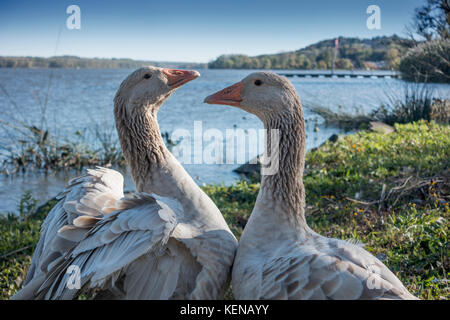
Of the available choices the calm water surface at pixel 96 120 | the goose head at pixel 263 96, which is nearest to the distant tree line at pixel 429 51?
the calm water surface at pixel 96 120

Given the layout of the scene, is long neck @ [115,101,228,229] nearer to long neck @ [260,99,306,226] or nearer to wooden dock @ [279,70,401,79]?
long neck @ [260,99,306,226]

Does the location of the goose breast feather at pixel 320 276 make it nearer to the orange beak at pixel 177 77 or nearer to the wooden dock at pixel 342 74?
the orange beak at pixel 177 77

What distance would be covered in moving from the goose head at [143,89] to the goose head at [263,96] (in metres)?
0.50

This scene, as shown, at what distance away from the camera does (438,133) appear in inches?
333

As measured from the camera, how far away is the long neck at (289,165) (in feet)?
10.1

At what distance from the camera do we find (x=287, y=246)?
9.32 feet

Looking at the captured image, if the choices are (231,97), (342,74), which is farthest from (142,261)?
(342,74)

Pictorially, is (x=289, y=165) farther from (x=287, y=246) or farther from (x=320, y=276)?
(x=320, y=276)

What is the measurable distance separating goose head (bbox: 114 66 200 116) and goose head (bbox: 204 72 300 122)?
503 mm

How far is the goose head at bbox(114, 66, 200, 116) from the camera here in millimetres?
3502

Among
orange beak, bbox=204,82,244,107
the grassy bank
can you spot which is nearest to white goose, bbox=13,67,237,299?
orange beak, bbox=204,82,244,107

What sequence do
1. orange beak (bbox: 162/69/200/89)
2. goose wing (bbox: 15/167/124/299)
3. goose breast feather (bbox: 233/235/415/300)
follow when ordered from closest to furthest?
goose breast feather (bbox: 233/235/415/300) → goose wing (bbox: 15/167/124/299) → orange beak (bbox: 162/69/200/89)

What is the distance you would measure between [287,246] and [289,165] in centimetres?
66

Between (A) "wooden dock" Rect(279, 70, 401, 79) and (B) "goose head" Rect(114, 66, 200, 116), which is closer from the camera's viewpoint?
(B) "goose head" Rect(114, 66, 200, 116)
